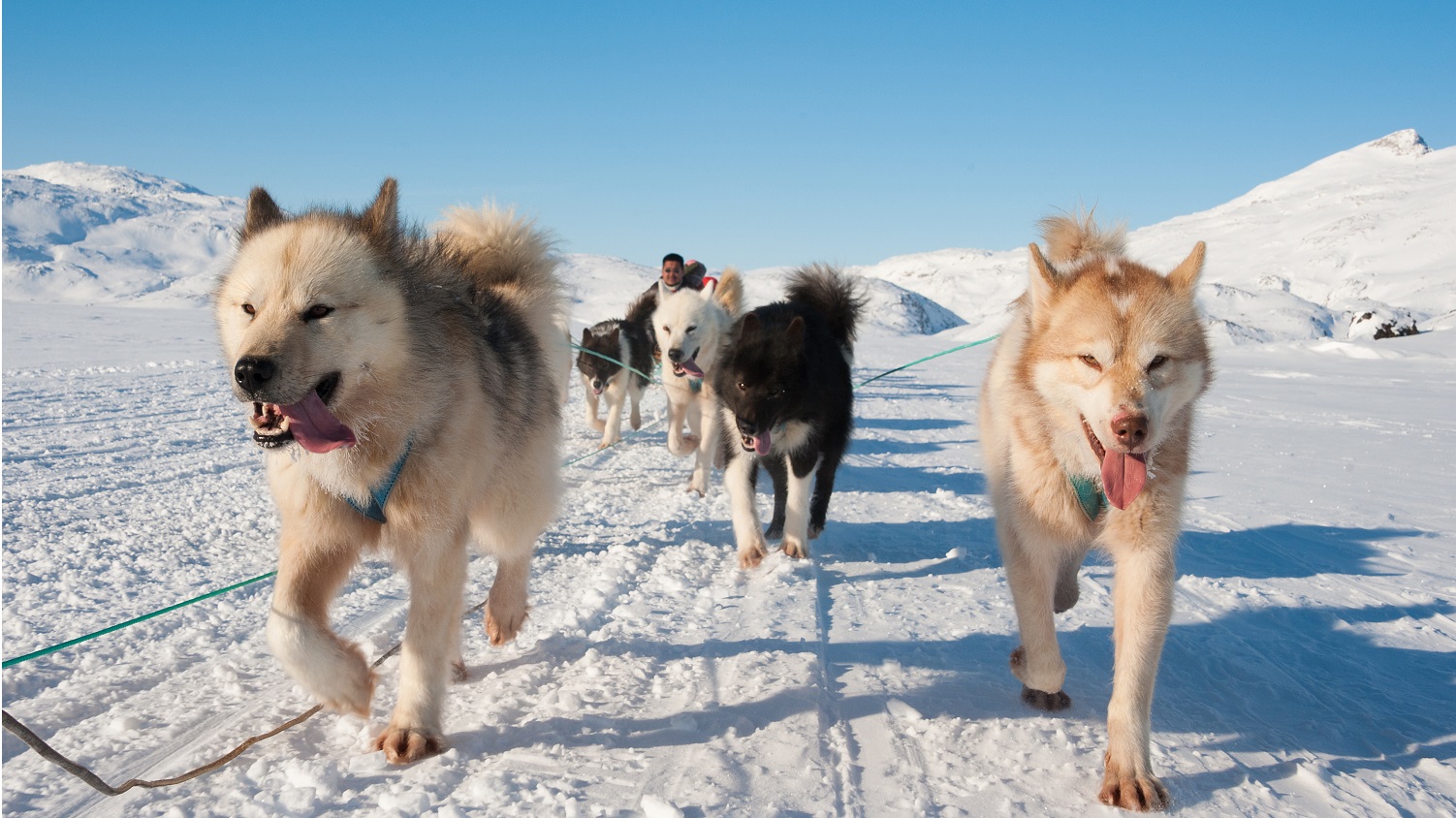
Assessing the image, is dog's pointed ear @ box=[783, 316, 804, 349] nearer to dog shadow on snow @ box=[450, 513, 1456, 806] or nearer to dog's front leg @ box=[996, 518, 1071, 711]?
dog shadow on snow @ box=[450, 513, 1456, 806]

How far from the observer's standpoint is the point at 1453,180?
8219 cm

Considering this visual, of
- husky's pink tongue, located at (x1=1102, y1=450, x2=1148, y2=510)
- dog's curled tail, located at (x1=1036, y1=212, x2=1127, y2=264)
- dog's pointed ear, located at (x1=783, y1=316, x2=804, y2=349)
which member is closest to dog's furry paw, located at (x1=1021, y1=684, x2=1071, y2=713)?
husky's pink tongue, located at (x1=1102, y1=450, x2=1148, y2=510)

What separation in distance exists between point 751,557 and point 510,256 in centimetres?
188

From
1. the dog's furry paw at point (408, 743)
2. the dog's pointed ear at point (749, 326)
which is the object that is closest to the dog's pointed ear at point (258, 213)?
the dog's furry paw at point (408, 743)

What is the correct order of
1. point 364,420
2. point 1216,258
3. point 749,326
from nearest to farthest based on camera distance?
1. point 364,420
2. point 749,326
3. point 1216,258

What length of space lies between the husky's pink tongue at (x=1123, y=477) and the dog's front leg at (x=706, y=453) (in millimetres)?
3943

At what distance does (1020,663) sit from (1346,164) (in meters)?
136

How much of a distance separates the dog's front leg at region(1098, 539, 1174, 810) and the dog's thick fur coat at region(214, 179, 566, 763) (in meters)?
1.82

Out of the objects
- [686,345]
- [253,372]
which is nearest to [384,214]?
[253,372]

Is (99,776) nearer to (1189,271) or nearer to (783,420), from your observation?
(1189,271)

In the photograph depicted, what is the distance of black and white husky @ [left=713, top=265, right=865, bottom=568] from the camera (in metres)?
4.67

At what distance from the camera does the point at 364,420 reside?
227 cm

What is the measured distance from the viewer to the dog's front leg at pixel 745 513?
4.41 m

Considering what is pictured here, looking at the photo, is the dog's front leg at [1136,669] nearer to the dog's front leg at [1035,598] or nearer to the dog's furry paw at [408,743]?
the dog's front leg at [1035,598]
